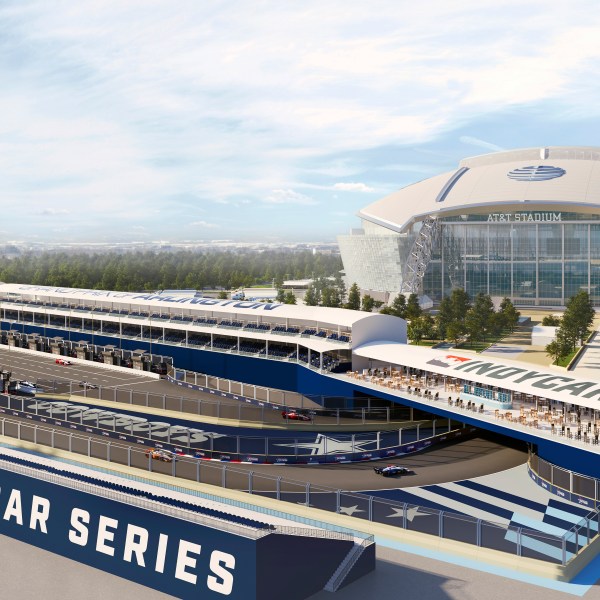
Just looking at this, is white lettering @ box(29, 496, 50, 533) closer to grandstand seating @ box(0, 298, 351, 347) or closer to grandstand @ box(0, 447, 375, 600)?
grandstand @ box(0, 447, 375, 600)

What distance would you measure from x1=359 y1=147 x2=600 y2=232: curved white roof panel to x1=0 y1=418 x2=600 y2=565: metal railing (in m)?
77.7

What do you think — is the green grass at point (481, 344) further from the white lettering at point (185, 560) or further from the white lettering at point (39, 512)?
the white lettering at point (185, 560)

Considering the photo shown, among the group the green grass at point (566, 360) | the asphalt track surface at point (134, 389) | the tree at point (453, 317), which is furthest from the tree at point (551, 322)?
the asphalt track surface at point (134, 389)

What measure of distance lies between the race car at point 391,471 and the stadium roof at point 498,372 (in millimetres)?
7136

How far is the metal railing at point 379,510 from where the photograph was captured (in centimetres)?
2150

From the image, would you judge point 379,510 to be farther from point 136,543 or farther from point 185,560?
point 136,543

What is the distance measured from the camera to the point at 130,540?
20297mm

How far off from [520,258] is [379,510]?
8700 centimetres

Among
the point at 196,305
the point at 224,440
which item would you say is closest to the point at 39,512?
the point at 224,440

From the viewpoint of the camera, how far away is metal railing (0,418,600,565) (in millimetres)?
21500

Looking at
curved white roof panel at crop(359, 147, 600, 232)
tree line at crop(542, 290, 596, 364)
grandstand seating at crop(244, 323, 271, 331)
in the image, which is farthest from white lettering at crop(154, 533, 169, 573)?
curved white roof panel at crop(359, 147, 600, 232)

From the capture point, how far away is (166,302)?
6419 cm

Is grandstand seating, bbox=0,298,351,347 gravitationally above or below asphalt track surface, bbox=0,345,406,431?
above

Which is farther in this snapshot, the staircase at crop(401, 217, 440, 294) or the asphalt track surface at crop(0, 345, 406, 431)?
the staircase at crop(401, 217, 440, 294)
